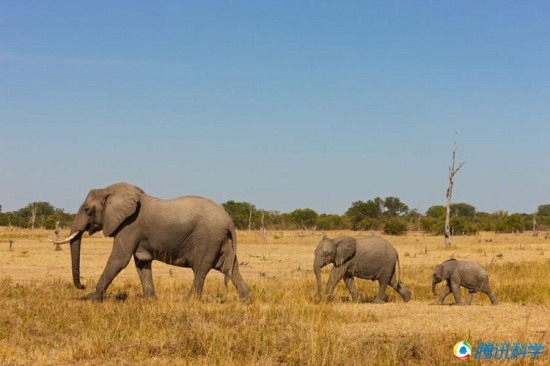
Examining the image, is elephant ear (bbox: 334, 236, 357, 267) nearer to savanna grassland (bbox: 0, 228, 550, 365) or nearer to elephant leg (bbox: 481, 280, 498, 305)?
savanna grassland (bbox: 0, 228, 550, 365)

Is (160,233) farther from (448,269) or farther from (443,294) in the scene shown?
(448,269)

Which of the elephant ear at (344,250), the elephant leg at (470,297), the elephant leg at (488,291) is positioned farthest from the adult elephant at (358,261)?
the elephant leg at (488,291)

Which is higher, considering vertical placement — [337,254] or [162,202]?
[162,202]

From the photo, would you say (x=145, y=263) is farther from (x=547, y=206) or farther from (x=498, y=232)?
(x=547, y=206)

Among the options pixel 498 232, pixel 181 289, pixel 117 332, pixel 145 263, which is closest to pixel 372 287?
pixel 181 289

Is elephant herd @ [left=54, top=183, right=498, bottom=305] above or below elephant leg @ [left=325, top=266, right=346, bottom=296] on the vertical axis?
above

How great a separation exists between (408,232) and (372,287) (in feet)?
185

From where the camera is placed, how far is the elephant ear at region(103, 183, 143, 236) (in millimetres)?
13016

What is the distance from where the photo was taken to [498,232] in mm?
75000

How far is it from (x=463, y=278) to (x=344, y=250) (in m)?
2.72

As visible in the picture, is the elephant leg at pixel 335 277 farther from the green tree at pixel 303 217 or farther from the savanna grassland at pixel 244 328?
the green tree at pixel 303 217

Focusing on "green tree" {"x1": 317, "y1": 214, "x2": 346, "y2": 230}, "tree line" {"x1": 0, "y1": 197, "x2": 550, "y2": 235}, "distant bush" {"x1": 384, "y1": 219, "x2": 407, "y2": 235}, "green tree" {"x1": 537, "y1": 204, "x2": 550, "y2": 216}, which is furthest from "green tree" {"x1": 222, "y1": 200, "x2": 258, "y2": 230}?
"green tree" {"x1": 537, "y1": 204, "x2": 550, "y2": 216}
